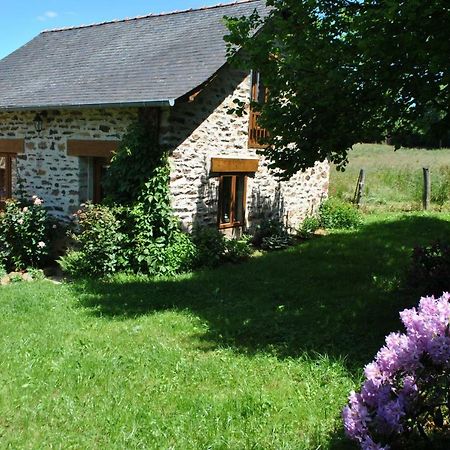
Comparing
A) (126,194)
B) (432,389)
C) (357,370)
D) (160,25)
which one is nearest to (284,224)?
(126,194)

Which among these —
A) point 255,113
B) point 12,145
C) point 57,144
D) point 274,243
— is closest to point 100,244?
point 57,144

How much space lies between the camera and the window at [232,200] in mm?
10891

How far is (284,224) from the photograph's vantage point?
12891mm

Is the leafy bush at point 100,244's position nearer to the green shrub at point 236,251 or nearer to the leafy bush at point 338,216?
the green shrub at point 236,251

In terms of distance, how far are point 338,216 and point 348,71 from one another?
7.95 m

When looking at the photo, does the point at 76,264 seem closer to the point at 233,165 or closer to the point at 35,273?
the point at 35,273

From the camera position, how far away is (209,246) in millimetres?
9867

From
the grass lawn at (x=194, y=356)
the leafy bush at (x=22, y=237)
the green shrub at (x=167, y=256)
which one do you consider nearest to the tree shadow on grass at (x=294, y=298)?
the grass lawn at (x=194, y=356)

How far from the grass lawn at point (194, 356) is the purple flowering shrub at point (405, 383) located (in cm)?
61

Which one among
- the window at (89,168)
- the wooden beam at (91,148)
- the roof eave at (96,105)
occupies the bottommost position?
the window at (89,168)

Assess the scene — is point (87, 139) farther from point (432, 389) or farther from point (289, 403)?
point (432, 389)

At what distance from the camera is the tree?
18.2 ft

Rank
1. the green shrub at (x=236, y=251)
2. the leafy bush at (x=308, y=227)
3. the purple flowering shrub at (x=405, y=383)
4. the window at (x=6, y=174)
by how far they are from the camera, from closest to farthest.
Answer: the purple flowering shrub at (x=405, y=383) < the green shrub at (x=236, y=251) < the window at (x=6, y=174) < the leafy bush at (x=308, y=227)

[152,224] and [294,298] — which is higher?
[152,224]
